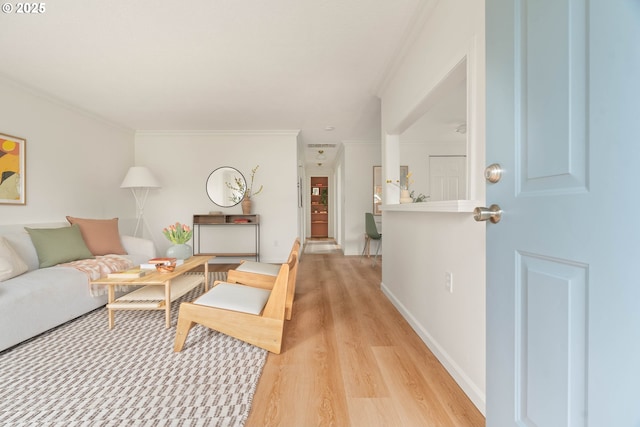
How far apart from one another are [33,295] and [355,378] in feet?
7.86

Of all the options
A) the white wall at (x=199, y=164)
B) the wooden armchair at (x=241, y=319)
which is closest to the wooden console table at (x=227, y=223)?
the white wall at (x=199, y=164)

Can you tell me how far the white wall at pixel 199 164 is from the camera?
203 inches

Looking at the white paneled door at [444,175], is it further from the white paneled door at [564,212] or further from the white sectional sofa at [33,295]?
the white sectional sofa at [33,295]

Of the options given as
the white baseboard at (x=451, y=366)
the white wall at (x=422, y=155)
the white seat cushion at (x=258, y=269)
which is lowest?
the white baseboard at (x=451, y=366)

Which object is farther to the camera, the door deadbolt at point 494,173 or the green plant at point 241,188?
the green plant at point 241,188

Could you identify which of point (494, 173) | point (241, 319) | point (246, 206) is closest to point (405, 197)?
point (241, 319)

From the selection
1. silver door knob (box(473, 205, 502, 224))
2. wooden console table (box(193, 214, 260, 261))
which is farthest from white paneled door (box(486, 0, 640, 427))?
wooden console table (box(193, 214, 260, 261))

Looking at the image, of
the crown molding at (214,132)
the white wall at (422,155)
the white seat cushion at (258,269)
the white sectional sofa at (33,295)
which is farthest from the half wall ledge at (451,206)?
the white wall at (422,155)

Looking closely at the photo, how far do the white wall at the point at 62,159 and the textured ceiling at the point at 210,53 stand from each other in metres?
0.21

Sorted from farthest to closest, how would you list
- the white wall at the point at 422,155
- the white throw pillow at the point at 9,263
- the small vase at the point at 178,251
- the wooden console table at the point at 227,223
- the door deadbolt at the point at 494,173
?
the white wall at the point at 422,155
the wooden console table at the point at 227,223
the small vase at the point at 178,251
the white throw pillow at the point at 9,263
the door deadbolt at the point at 494,173

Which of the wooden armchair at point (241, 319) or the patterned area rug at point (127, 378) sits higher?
the wooden armchair at point (241, 319)

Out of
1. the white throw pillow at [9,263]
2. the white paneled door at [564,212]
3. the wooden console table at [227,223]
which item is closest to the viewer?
the white paneled door at [564,212]

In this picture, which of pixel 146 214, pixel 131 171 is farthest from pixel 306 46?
pixel 146 214

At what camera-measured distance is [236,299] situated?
1.98 metres
